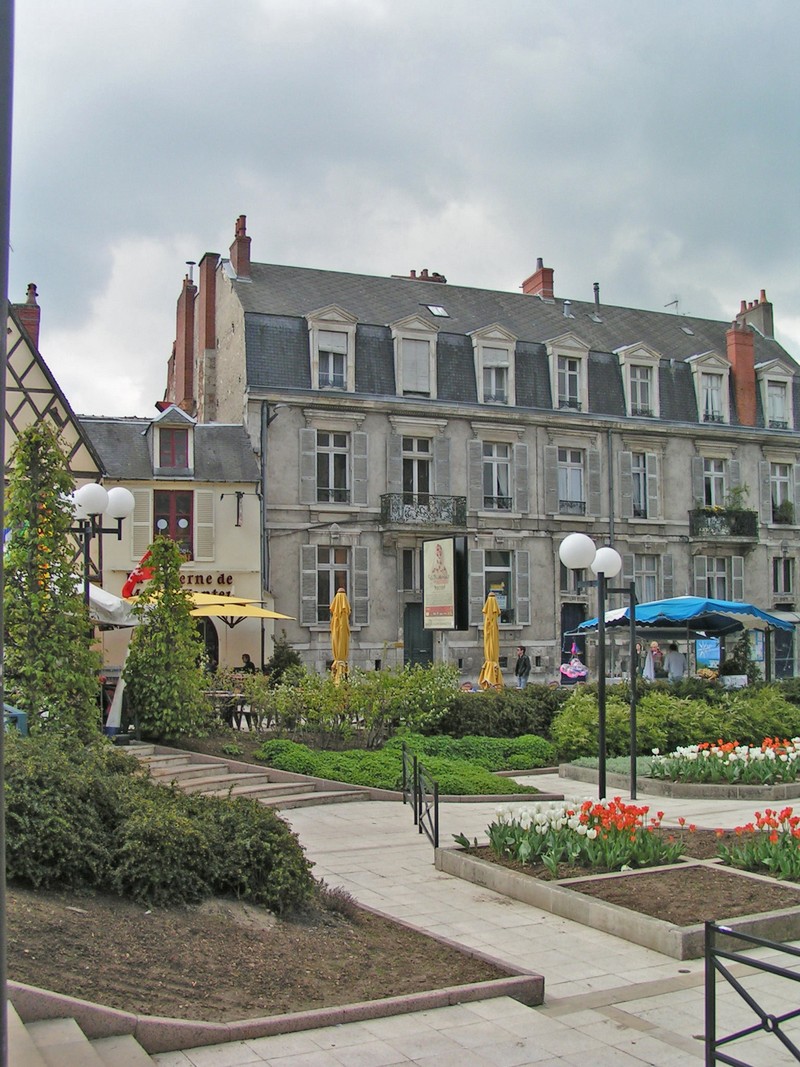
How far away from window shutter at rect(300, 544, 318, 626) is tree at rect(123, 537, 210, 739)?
14521mm

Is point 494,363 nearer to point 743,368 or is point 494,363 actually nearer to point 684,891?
point 743,368

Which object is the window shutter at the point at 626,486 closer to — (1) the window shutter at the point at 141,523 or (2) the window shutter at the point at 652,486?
(2) the window shutter at the point at 652,486

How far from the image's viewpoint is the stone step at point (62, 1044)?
4449mm

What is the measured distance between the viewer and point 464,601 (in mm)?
19484

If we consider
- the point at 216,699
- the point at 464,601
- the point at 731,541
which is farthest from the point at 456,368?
the point at 216,699

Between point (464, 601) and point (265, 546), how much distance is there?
11101mm

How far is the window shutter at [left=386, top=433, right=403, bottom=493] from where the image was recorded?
31406 mm

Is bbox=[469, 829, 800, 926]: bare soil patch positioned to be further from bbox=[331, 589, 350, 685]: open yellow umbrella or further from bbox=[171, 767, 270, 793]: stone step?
bbox=[331, 589, 350, 685]: open yellow umbrella

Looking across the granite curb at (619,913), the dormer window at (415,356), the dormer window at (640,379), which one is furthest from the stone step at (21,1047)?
the dormer window at (640,379)

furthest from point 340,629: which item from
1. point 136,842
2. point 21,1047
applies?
point 21,1047

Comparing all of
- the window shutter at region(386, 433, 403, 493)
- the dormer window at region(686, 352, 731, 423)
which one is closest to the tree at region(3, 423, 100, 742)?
the window shutter at region(386, 433, 403, 493)

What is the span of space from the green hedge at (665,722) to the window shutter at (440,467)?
559 inches

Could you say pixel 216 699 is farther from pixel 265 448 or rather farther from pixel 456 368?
pixel 456 368

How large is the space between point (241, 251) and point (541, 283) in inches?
448
